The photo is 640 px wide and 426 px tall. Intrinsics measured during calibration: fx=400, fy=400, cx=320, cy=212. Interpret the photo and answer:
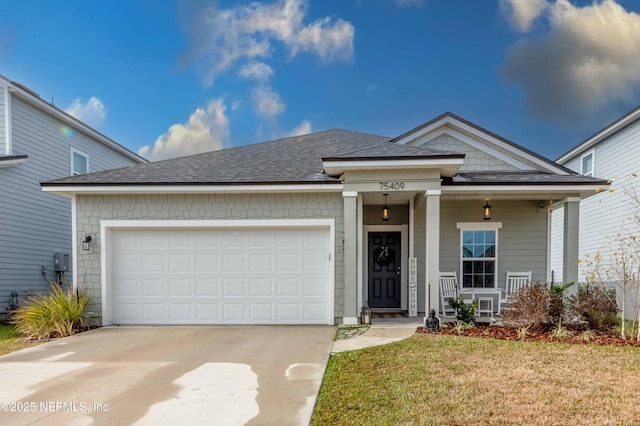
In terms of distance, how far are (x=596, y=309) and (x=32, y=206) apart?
1407cm

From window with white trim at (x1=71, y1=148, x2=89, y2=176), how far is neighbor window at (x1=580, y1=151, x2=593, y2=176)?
17917mm

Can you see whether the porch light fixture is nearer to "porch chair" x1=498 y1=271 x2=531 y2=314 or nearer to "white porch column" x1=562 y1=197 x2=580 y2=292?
"porch chair" x1=498 y1=271 x2=531 y2=314

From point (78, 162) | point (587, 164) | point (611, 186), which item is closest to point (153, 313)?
point (78, 162)

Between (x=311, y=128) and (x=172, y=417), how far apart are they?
21.0 metres

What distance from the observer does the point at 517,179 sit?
8.74 metres

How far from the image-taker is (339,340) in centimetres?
695

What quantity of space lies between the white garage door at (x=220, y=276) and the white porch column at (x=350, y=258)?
22.8 inches

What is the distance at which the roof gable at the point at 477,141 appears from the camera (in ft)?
31.8

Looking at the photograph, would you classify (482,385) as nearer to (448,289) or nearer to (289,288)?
(289,288)

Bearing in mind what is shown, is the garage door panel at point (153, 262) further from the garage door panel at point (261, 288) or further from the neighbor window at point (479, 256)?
the neighbor window at point (479, 256)

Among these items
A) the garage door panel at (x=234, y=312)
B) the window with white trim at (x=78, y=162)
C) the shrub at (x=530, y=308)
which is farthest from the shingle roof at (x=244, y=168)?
the window with white trim at (x=78, y=162)

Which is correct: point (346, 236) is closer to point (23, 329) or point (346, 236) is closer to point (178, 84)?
point (23, 329)

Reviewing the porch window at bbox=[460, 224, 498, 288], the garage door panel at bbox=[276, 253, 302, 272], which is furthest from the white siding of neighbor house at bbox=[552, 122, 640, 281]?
the garage door panel at bbox=[276, 253, 302, 272]

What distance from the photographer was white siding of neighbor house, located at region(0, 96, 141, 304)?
34.8 feet
